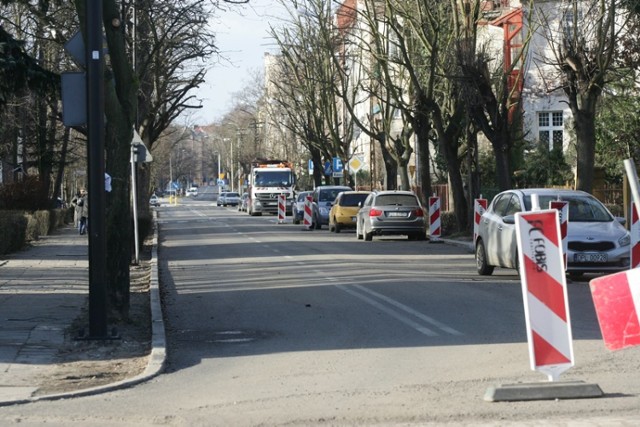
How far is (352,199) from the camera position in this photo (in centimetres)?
4069

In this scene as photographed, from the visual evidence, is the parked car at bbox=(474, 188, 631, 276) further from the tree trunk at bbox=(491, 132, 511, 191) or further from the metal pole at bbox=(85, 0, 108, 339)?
the tree trunk at bbox=(491, 132, 511, 191)

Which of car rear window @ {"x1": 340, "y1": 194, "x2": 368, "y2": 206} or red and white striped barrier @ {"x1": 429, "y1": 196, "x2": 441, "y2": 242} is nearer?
red and white striped barrier @ {"x1": 429, "y1": 196, "x2": 441, "y2": 242}

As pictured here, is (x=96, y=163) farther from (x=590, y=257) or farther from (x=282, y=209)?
(x=282, y=209)

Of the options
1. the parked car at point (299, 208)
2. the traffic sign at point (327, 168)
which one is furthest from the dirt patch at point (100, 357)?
the traffic sign at point (327, 168)

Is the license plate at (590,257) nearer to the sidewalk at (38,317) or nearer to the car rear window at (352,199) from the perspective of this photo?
the sidewalk at (38,317)

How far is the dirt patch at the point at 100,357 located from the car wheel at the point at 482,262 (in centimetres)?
739

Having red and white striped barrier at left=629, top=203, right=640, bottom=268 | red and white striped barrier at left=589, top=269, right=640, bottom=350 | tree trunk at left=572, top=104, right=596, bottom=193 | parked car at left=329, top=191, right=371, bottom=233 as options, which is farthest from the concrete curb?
parked car at left=329, top=191, right=371, bottom=233

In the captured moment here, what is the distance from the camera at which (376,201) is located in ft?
110

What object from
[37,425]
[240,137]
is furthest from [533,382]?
[240,137]

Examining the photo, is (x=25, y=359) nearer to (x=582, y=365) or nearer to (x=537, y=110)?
(x=582, y=365)

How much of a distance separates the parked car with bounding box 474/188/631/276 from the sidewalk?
602 centimetres

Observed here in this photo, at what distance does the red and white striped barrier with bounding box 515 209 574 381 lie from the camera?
8195 mm

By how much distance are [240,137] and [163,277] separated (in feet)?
324

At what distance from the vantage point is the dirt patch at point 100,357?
9.79 metres
